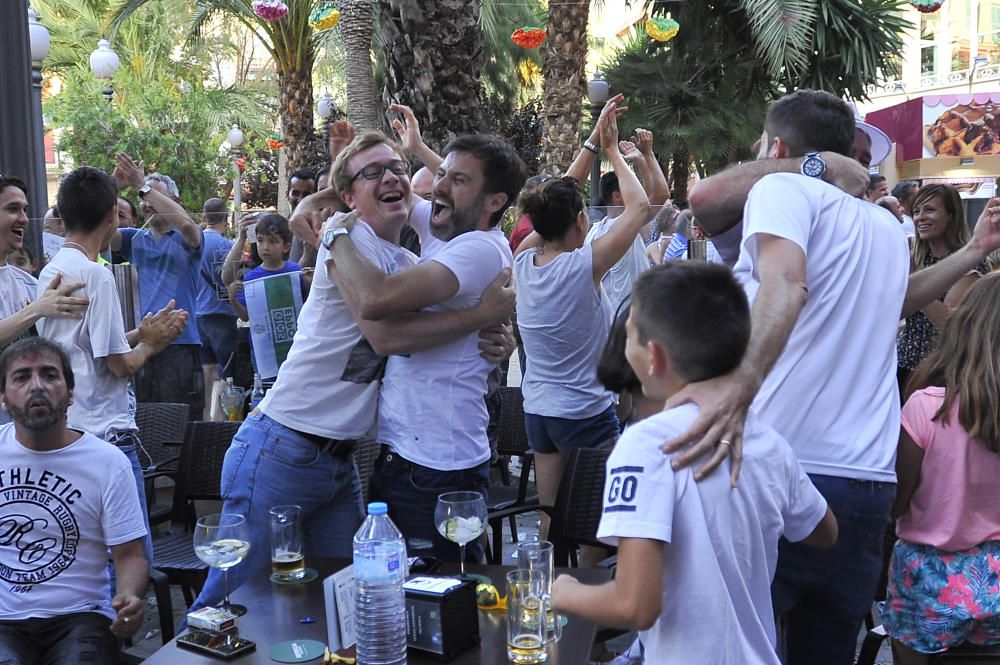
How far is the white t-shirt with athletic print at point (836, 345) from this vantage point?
2322 mm

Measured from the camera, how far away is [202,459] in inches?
170

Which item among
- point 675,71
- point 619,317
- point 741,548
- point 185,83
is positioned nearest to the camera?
point 741,548

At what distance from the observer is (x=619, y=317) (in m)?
2.43

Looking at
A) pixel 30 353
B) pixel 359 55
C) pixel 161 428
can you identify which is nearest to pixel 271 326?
pixel 161 428

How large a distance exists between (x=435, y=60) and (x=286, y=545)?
3684mm

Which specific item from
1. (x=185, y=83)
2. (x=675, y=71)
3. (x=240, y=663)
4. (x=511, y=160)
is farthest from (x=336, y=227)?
(x=185, y=83)

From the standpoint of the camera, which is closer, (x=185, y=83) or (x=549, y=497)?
Result: (x=549, y=497)

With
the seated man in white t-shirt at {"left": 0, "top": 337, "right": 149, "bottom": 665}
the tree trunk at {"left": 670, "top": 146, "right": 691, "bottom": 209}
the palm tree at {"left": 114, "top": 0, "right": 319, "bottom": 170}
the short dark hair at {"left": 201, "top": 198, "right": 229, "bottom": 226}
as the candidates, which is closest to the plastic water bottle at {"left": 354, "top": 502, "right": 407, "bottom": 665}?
the seated man in white t-shirt at {"left": 0, "top": 337, "right": 149, "bottom": 665}

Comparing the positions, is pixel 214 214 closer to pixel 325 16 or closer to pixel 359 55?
pixel 359 55

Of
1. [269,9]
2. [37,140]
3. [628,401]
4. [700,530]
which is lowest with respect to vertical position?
[628,401]

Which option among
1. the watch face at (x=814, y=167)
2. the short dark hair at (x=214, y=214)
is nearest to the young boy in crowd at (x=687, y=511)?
the watch face at (x=814, y=167)

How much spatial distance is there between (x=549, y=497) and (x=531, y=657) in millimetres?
2275

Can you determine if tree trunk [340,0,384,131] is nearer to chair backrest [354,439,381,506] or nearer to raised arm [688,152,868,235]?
chair backrest [354,439,381,506]

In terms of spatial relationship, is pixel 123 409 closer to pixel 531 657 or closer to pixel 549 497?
pixel 549 497
